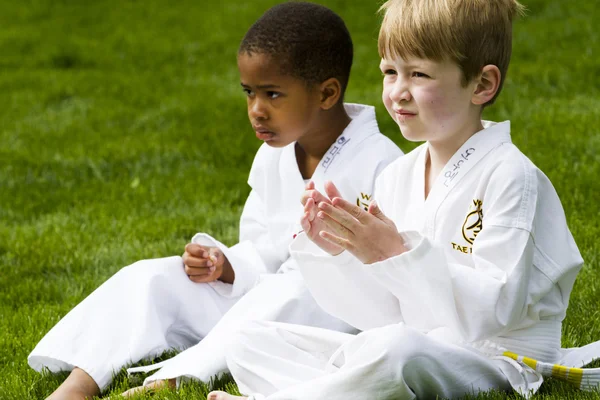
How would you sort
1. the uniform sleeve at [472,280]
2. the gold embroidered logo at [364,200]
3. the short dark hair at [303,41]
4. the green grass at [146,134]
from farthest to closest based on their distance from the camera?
1. the green grass at [146,134]
2. the short dark hair at [303,41]
3. the gold embroidered logo at [364,200]
4. the uniform sleeve at [472,280]

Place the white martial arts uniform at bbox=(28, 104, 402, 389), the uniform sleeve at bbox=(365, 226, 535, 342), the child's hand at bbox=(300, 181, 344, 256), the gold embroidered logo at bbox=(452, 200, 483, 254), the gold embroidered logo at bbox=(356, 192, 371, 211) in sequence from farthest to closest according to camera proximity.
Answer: the gold embroidered logo at bbox=(356, 192, 371, 211), the white martial arts uniform at bbox=(28, 104, 402, 389), the gold embroidered logo at bbox=(452, 200, 483, 254), the child's hand at bbox=(300, 181, 344, 256), the uniform sleeve at bbox=(365, 226, 535, 342)

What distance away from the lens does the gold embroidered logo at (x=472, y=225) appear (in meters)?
3.10

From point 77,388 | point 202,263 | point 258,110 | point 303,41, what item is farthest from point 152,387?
point 303,41

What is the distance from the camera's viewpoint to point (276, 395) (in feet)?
10.0

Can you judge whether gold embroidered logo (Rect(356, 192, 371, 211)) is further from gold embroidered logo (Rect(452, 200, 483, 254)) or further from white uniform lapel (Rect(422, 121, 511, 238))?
gold embroidered logo (Rect(452, 200, 483, 254))

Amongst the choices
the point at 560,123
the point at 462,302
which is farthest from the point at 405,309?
the point at 560,123

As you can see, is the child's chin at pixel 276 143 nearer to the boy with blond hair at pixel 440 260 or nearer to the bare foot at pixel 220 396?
the boy with blond hair at pixel 440 260

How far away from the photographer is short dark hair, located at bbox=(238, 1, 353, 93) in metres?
4.05

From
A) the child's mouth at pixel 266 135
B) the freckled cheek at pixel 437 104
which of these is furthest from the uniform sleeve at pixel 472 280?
the child's mouth at pixel 266 135

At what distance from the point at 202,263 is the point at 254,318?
51 centimetres

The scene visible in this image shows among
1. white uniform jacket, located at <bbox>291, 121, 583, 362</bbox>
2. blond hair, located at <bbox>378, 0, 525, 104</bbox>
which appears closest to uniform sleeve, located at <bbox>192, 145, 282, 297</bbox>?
white uniform jacket, located at <bbox>291, 121, 583, 362</bbox>

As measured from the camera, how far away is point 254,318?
3.66 m

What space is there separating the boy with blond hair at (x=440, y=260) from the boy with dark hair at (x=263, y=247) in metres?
0.48

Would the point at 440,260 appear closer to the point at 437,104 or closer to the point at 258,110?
the point at 437,104
